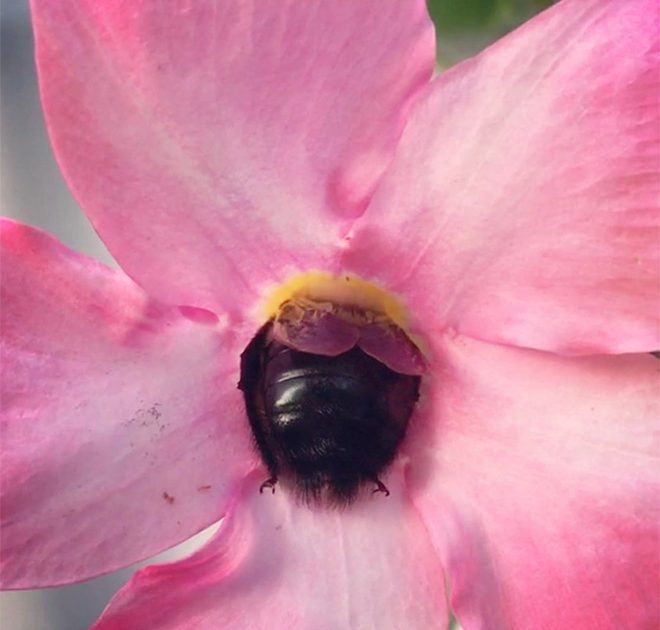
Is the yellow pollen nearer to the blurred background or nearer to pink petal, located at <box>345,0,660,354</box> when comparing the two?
pink petal, located at <box>345,0,660,354</box>

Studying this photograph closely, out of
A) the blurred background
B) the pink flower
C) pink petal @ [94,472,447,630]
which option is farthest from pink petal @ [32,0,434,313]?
the blurred background

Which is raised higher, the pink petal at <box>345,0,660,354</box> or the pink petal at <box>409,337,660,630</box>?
the pink petal at <box>345,0,660,354</box>

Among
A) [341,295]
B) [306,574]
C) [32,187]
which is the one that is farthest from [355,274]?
[32,187]

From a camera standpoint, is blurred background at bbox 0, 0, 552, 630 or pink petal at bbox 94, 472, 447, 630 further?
blurred background at bbox 0, 0, 552, 630

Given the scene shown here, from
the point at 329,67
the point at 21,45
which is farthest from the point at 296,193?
the point at 21,45

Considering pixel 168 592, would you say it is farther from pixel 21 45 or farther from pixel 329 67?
pixel 21 45

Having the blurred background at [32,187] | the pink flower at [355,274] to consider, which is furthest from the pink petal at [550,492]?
the blurred background at [32,187]

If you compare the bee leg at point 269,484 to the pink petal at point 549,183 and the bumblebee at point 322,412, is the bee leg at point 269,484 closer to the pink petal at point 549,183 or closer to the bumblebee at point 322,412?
the bumblebee at point 322,412
